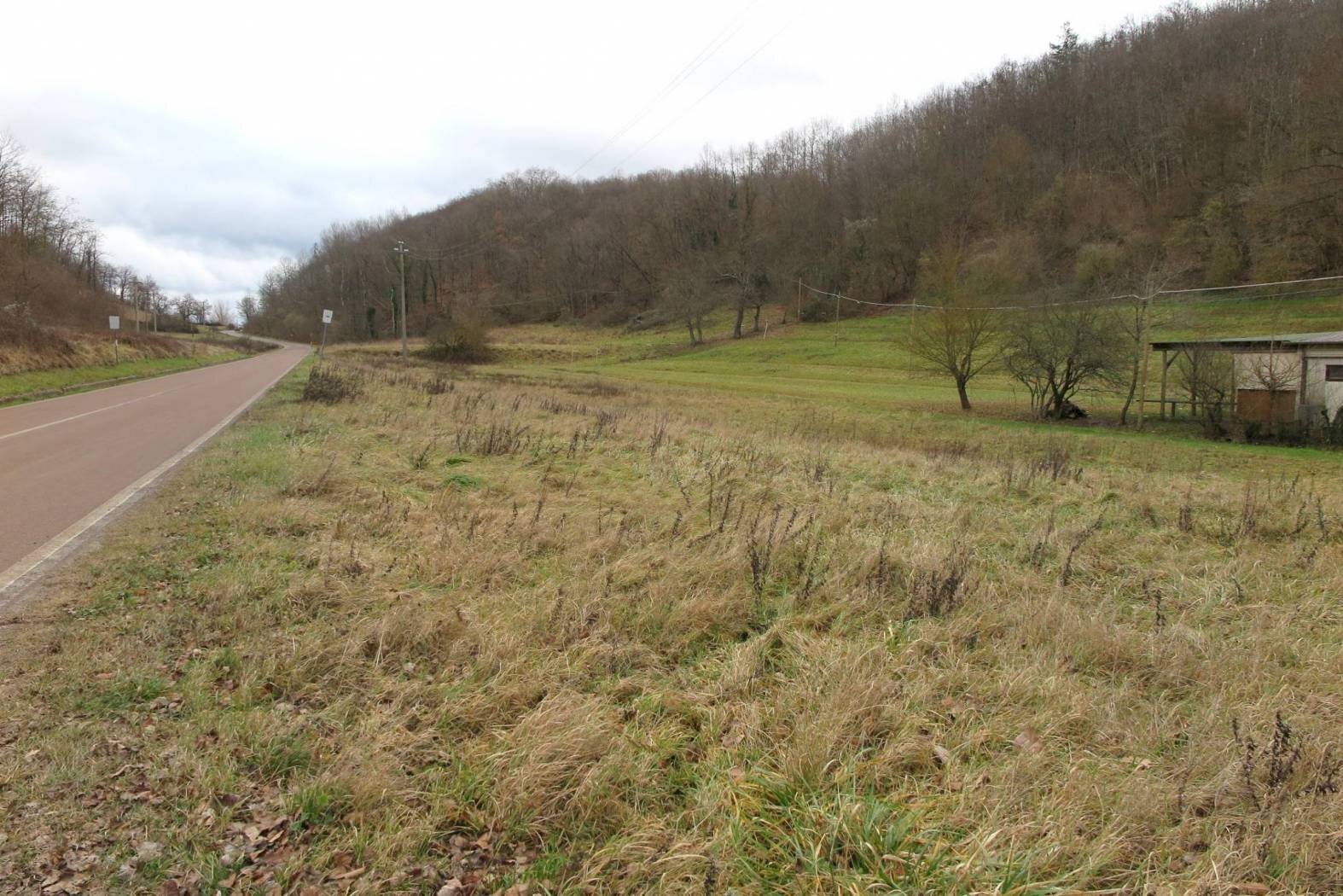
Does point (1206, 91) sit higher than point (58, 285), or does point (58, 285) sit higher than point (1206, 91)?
point (1206, 91)

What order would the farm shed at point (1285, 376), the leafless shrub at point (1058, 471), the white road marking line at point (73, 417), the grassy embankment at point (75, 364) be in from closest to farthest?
the leafless shrub at point (1058, 471), the white road marking line at point (73, 417), the farm shed at point (1285, 376), the grassy embankment at point (75, 364)

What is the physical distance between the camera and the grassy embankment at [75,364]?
2434cm

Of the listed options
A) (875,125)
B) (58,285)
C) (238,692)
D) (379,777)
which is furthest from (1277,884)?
(875,125)

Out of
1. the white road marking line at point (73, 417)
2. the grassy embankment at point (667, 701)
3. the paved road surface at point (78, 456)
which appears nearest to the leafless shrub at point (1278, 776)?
the grassy embankment at point (667, 701)

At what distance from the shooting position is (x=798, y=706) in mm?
3805

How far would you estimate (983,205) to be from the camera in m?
→ 87.9

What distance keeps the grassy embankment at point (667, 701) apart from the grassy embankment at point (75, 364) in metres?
22.7

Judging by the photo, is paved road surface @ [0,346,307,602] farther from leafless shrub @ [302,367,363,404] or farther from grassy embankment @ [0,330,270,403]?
grassy embankment @ [0,330,270,403]

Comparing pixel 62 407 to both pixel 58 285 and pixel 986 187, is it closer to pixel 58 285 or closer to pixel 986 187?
pixel 58 285

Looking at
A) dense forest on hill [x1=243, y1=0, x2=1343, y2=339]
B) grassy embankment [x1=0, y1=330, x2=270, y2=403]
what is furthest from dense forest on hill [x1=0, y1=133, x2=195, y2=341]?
dense forest on hill [x1=243, y1=0, x2=1343, y2=339]

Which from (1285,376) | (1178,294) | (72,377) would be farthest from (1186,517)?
(72,377)

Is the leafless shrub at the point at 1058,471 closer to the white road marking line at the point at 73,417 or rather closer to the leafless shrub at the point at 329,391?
the leafless shrub at the point at 329,391

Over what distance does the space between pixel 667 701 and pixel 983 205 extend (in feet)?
321

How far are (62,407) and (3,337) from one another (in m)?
12.2
